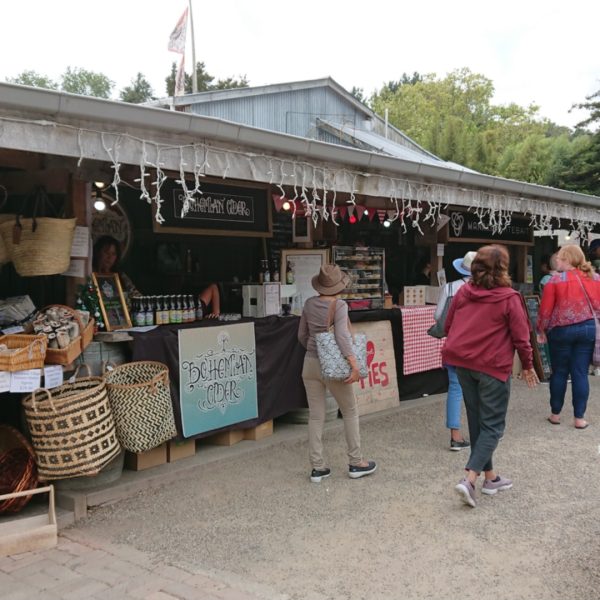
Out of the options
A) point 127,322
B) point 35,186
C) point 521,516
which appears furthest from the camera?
point 127,322

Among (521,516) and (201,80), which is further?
(201,80)

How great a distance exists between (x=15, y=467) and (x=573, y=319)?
5.17 meters

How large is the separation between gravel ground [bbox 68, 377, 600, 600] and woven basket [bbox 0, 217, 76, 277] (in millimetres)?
1788

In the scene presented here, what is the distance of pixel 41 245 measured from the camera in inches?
181

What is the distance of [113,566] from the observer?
11.6 ft

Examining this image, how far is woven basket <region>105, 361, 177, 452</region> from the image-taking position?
4.46 m

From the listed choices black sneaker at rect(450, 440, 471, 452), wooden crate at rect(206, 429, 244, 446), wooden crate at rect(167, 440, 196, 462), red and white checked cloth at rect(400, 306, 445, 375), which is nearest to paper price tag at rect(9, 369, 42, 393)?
wooden crate at rect(167, 440, 196, 462)

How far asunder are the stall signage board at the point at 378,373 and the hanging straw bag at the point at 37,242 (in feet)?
11.0

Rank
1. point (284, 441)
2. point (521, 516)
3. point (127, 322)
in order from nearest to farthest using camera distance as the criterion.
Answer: point (521, 516) → point (127, 322) → point (284, 441)

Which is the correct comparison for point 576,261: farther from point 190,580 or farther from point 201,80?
point 201,80

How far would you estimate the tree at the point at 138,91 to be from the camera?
60.5 metres

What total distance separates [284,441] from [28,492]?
2.59 m

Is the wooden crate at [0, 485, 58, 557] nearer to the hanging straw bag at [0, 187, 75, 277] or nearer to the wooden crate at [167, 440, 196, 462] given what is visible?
the wooden crate at [167, 440, 196, 462]

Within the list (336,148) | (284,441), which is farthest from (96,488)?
(336,148)
